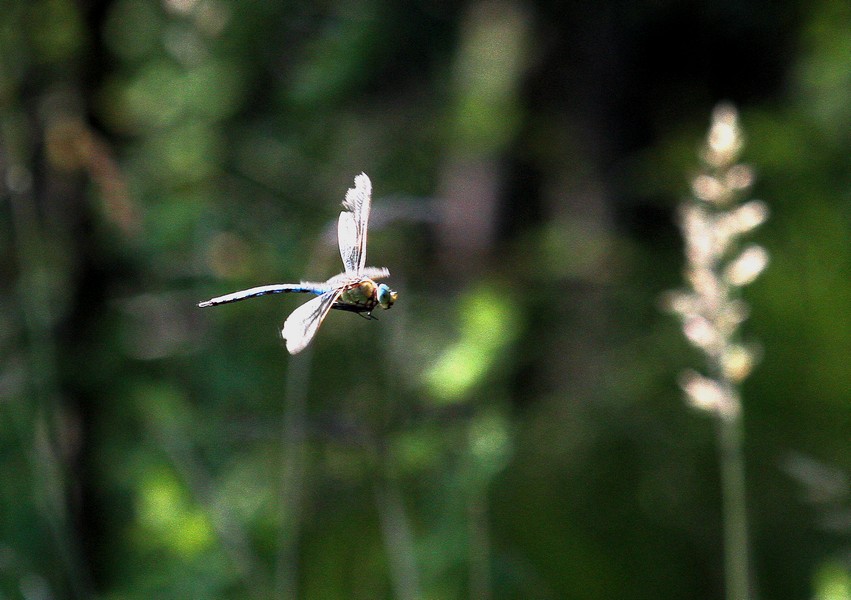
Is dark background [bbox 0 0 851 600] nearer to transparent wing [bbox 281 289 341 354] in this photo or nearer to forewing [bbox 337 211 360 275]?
forewing [bbox 337 211 360 275]

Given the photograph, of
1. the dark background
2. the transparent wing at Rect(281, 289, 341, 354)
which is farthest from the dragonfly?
the dark background

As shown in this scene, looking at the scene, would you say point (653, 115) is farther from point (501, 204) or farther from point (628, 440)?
point (628, 440)

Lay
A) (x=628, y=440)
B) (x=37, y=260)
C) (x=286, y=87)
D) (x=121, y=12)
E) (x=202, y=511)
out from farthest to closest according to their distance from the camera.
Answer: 1. (x=628, y=440)
2. (x=286, y=87)
3. (x=121, y=12)
4. (x=37, y=260)
5. (x=202, y=511)

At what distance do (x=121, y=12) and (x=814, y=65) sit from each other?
2.66 meters

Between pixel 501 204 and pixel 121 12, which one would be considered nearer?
pixel 121 12

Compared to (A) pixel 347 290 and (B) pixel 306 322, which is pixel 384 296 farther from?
(B) pixel 306 322

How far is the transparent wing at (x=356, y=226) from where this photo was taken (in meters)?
0.85

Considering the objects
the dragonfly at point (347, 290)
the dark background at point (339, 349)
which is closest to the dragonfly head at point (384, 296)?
the dragonfly at point (347, 290)

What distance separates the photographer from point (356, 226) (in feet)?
2.97

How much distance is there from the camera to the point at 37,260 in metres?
2.15

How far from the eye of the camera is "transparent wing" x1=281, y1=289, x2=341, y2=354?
1.99 ft

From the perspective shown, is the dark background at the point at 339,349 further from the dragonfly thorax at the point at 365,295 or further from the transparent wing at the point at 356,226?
the dragonfly thorax at the point at 365,295

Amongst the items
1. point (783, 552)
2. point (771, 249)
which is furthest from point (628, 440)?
point (771, 249)

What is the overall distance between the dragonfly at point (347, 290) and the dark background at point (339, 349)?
0.61 m
